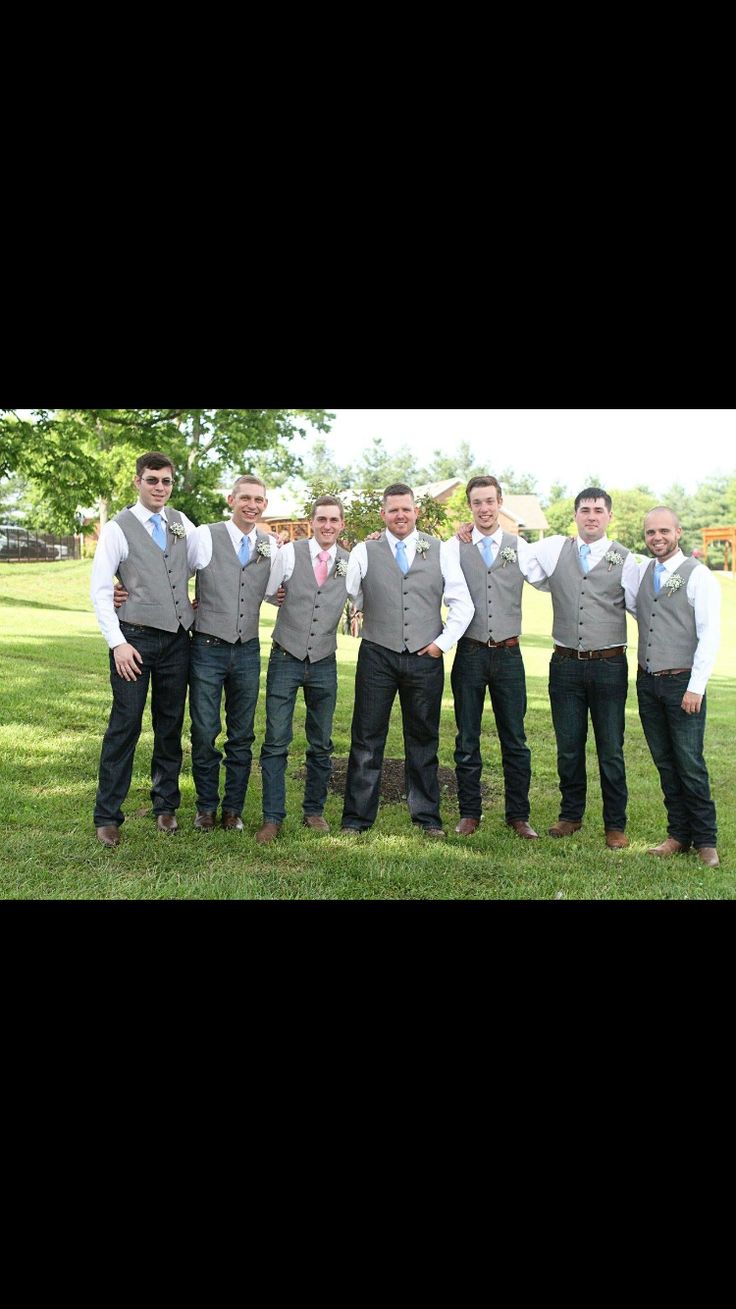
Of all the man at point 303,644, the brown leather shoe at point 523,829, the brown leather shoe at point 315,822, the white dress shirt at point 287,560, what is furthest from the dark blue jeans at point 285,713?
the brown leather shoe at point 523,829

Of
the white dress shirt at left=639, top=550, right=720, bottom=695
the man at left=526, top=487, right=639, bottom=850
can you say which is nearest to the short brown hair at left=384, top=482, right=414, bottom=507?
the man at left=526, top=487, right=639, bottom=850

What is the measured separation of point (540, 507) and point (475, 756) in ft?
12.3

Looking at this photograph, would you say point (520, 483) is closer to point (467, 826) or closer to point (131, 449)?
point (131, 449)

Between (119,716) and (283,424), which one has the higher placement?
(283,424)

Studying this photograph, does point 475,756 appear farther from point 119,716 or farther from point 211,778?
point 119,716

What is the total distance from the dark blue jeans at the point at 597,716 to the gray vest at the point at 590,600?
12 centimetres

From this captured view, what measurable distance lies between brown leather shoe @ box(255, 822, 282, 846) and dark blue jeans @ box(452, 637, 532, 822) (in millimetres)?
956

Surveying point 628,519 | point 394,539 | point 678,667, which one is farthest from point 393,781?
point 628,519

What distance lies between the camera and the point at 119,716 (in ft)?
16.4

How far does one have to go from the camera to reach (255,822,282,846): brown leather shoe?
509 cm

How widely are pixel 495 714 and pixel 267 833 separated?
4.13 ft

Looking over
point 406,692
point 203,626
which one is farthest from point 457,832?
point 203,626

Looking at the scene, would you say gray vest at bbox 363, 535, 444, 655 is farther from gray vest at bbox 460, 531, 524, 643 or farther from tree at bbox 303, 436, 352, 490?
tree at bbox 303, 436, 352, 490
